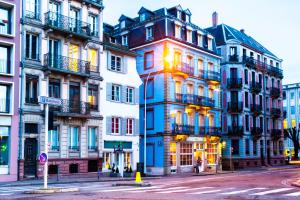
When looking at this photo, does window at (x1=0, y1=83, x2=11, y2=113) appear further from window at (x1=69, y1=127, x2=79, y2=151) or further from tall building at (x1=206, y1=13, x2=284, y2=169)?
tall building at (x1=206, y1=13, x2=284, y2=169)

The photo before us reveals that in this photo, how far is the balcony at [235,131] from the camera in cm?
6022

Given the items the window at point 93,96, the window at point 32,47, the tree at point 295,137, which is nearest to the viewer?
the window at point 32,47

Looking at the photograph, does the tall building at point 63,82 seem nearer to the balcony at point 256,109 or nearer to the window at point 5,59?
the window at point 5,59

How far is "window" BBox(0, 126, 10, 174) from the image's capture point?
3181 cm

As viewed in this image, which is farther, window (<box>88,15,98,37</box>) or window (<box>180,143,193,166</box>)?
window (<box>180,143,193,166</box>)

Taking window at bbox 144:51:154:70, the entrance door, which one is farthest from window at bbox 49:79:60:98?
window at bbox 144:51:154:70

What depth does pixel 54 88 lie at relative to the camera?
35.7m

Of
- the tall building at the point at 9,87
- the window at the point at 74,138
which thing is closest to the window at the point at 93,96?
the window at the point at 74,138

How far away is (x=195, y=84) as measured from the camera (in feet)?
168

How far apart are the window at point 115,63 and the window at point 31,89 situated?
29.7 ft

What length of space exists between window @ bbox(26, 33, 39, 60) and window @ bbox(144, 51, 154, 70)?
55.2 feet

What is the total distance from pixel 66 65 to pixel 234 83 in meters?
31.0

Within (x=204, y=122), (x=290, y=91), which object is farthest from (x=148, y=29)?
(x=290, y=91)

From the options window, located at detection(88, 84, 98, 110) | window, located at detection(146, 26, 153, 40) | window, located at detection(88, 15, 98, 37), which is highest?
window, located at detection(146, 26, 153, 40)
